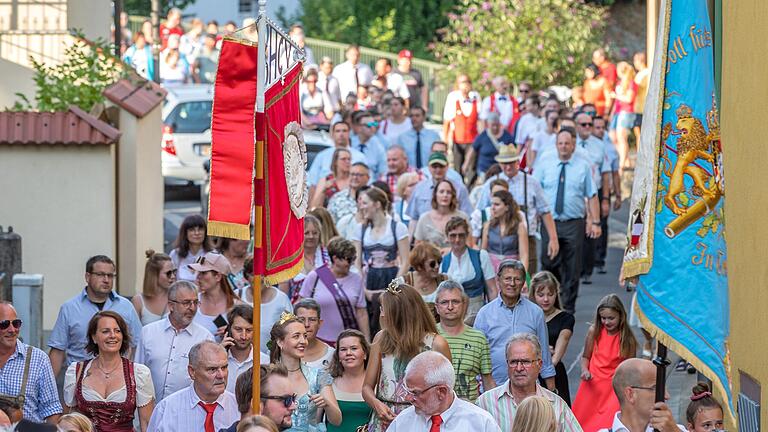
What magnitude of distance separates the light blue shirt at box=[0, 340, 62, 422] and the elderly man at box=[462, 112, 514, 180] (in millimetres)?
13677

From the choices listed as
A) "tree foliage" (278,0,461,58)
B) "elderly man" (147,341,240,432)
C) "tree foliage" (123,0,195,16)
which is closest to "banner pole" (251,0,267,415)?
"elderly man" (147,341,240,432)

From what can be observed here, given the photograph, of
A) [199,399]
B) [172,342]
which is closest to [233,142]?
[199,399]

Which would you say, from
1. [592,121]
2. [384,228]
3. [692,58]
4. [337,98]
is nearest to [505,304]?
[384,228]

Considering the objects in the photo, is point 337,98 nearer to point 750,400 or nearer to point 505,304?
point 505,304

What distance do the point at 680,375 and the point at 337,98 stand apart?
16024mm

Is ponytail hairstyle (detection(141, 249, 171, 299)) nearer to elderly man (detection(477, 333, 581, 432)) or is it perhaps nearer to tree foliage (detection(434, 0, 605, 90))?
elderly man (detection(477, 333, 581, 432))

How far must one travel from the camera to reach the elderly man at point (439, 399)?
830 cm

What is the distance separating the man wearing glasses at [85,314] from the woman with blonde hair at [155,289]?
602mm

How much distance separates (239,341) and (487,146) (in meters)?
13.5

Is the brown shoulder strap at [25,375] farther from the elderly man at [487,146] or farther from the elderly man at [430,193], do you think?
the elderly man at [487,146]

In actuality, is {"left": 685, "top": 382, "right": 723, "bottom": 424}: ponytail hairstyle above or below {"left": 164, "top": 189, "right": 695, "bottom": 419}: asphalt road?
above

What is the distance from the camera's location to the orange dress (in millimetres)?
11422

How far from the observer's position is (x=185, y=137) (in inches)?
1113

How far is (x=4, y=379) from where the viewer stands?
9.98m
